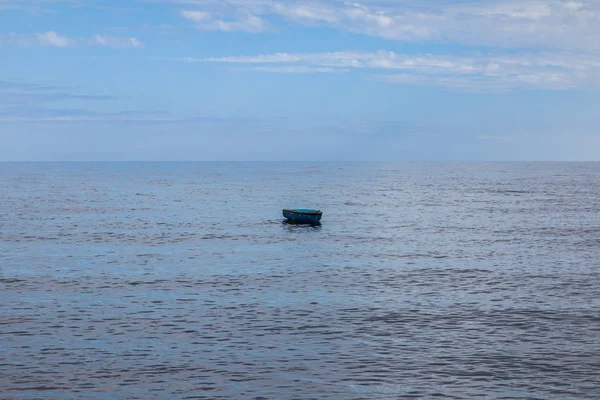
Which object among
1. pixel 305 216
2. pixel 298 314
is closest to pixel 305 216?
pixel 305 216

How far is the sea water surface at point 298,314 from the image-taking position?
84.2 feet

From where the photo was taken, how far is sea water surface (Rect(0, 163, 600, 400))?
25656 mm

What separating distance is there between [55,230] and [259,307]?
46.0 m

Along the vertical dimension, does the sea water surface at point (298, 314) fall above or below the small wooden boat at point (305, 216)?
below

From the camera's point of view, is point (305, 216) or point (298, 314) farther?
point (305, 216)

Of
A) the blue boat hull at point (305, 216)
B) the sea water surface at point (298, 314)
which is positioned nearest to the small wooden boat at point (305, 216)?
the blue boat hull at point (305, 216)

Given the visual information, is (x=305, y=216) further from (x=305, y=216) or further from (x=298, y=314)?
(x=298, y=314)

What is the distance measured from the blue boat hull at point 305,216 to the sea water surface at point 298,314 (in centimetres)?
827

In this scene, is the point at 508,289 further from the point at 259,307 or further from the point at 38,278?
the point at 38,278

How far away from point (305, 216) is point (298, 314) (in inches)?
1889

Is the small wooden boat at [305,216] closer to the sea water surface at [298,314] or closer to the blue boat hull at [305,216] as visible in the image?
the blue boat hull at [305,216]

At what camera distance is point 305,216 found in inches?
3314

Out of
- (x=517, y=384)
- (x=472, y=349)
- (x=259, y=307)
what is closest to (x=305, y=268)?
(x=259, y=307)

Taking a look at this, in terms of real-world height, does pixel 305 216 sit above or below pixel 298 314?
above
